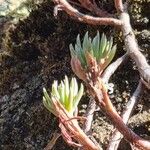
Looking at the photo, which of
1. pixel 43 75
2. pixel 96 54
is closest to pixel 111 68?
pixel 96 54

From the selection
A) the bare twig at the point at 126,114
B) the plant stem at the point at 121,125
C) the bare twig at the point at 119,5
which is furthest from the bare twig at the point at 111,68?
the plant stem at the point at 121,125

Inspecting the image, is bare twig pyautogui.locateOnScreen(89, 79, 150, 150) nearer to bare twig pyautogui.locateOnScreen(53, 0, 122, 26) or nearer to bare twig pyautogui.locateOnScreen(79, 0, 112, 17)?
bare twig pyautogui.locateOnScreen(53, 0, 122, 26)

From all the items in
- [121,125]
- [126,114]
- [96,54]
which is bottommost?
[126,114]

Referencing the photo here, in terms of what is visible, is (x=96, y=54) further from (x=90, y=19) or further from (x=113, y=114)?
(x=90, y=19)

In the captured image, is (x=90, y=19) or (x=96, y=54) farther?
(x=90, y=19)

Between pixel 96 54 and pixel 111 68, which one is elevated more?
pixel 96 54

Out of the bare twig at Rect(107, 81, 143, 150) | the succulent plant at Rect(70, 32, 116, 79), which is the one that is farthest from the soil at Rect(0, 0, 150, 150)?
the succulent plant at Rect(70, 32, 116, 79)

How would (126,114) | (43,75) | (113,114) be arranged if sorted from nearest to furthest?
(113,114)
(126,114)
(43,75)

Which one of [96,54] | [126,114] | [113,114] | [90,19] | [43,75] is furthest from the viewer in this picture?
[43,75]
